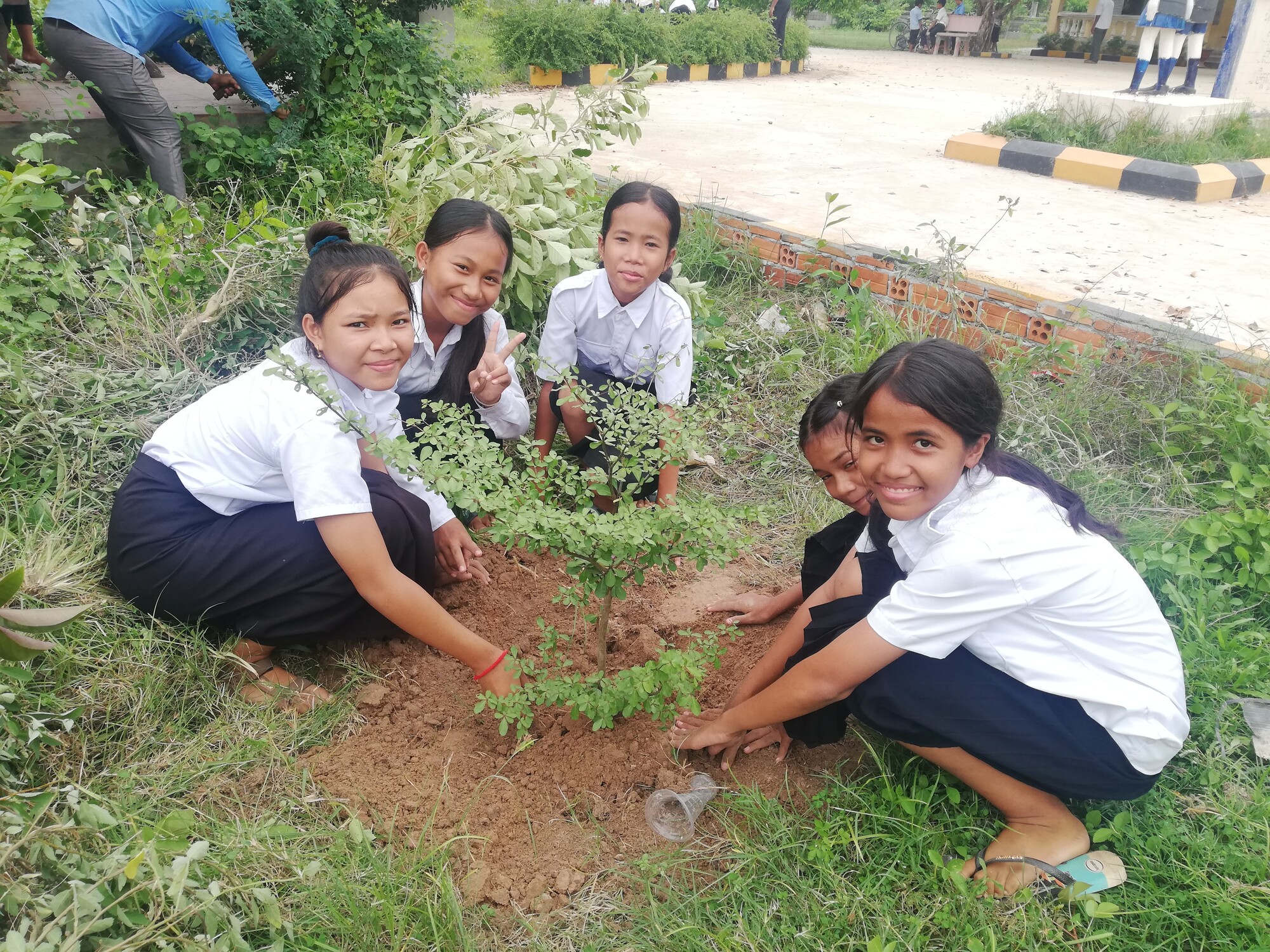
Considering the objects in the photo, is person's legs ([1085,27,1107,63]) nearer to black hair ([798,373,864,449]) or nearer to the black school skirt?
black hair ([798,373,864,449])

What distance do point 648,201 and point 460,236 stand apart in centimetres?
62

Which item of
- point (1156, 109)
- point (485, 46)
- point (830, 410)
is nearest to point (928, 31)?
point (485, 46)

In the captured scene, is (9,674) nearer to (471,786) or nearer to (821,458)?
(471,786)

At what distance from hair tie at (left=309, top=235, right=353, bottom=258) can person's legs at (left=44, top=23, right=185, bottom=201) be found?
7.92 ft

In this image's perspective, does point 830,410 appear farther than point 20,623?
Yes

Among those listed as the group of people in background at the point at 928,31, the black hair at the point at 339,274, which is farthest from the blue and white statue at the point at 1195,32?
the group of people in background at the point at 928,31

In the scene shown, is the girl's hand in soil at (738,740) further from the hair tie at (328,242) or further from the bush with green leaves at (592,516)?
the hair tie at (328,242)

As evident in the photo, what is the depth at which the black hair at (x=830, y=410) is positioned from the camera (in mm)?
2094

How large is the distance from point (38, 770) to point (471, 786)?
899 millimetres

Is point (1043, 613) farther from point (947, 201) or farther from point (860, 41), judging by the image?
point (860, 41)

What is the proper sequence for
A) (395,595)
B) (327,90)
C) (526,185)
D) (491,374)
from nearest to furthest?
1. (395,595)
2. (491,374)
3. (526,185)
4. (327,90)

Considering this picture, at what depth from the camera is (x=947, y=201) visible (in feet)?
19.1

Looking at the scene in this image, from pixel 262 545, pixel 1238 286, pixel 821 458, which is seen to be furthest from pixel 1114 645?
pixel 1238 286

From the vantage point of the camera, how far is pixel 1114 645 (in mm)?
1724
